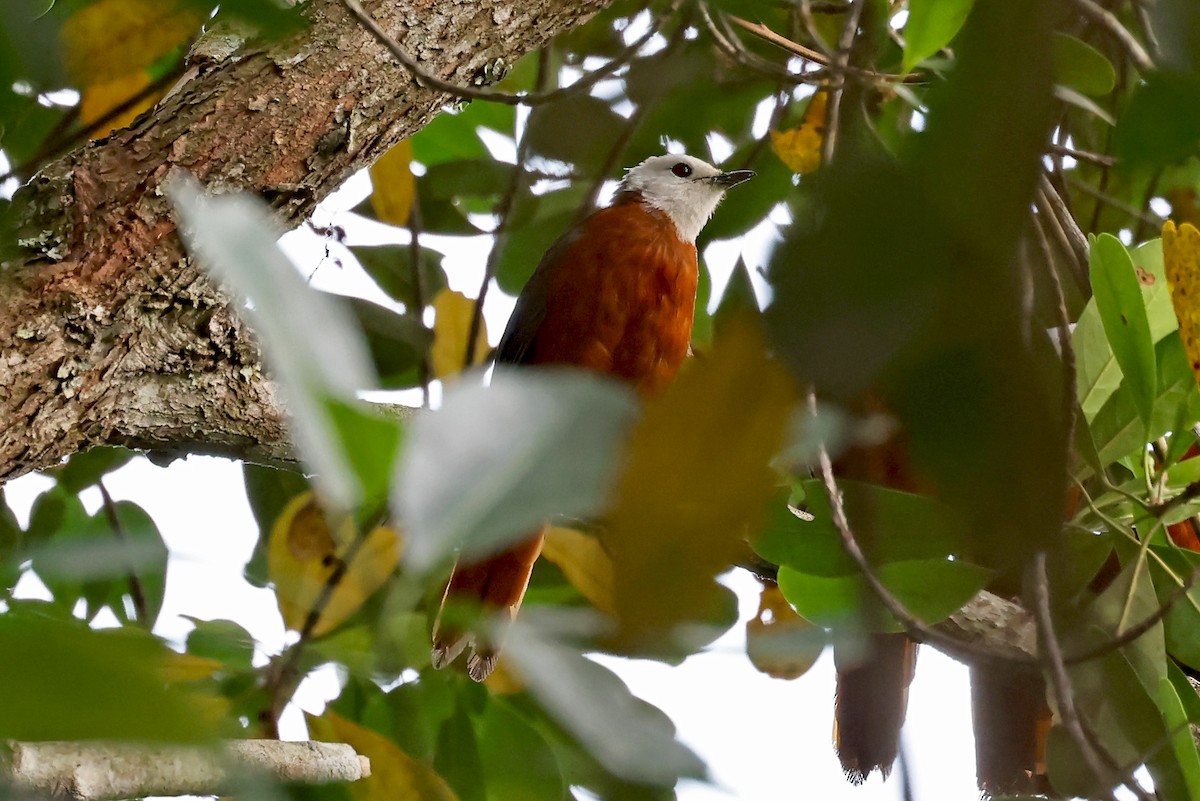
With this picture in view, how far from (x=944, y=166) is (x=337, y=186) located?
1.58 metres

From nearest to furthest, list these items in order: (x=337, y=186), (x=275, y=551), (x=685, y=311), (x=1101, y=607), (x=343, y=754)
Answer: (x=343, y=754) < (x=275, y=551) < (x=1101, y=607) < (x=337, y=186) < (x=685, y=311)

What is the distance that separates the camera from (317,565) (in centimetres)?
101

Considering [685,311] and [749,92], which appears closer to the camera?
[749,92]

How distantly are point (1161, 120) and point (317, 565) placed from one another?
2.71 feet

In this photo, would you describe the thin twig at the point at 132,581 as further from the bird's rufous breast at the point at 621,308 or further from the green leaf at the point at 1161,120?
the green leaf at the point at 1161,120

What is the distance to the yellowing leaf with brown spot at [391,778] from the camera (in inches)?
27.1

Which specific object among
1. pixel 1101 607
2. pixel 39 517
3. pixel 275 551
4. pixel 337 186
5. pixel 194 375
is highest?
pixel 337 186

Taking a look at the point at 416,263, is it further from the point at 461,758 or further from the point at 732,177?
the point at 461,758

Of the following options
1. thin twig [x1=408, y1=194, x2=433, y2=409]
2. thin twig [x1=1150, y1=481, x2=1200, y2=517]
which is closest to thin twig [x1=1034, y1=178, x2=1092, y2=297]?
thin twig [x1=1150, y1=481, x2=1200, y2=517]

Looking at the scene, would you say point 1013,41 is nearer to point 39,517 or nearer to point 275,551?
point 275,551

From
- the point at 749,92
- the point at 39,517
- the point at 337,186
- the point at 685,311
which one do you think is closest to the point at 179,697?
the point at 337,186

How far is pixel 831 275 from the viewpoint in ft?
1.07

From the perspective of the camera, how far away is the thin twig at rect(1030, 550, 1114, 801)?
0.36 metres

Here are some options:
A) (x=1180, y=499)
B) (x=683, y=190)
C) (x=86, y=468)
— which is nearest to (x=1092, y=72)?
(x=1180, y=499)
